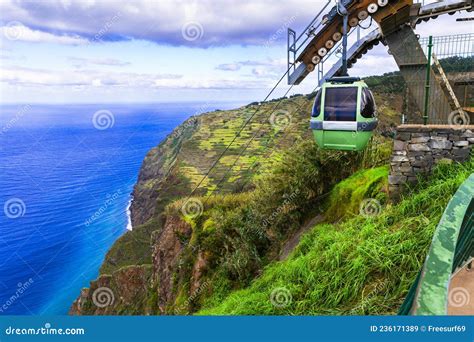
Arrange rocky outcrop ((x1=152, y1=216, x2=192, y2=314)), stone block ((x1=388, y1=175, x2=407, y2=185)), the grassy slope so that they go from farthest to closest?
rocky outcrop ((x1=152, y1=216, x2=192, y2=314)) → stone block ((x1=388, y1=175, x2=407, y2=185)) → the grassy slope

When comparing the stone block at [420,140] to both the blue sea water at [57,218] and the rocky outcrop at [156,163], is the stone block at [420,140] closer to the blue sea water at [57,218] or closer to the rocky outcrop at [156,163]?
the blue sea water at [57,218]

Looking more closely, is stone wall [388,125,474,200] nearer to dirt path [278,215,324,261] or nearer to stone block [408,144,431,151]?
stone block [408,144,431,151]

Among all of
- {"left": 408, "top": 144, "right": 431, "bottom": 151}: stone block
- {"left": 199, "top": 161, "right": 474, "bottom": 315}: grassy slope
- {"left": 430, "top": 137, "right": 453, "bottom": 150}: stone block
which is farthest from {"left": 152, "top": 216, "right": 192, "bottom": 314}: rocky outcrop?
{"left": 430, "top": 137, "right": 453, "bottom": 150}: stone block

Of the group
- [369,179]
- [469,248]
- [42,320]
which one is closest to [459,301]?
[469,248]

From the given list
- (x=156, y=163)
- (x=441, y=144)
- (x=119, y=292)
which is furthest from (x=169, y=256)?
(x=156, y=163)

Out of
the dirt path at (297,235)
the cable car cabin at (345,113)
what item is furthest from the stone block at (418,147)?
the dirt path at (297,235)

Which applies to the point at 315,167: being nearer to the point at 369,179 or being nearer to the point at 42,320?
the point at 369,179

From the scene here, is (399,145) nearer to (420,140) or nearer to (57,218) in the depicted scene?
(420,140)
